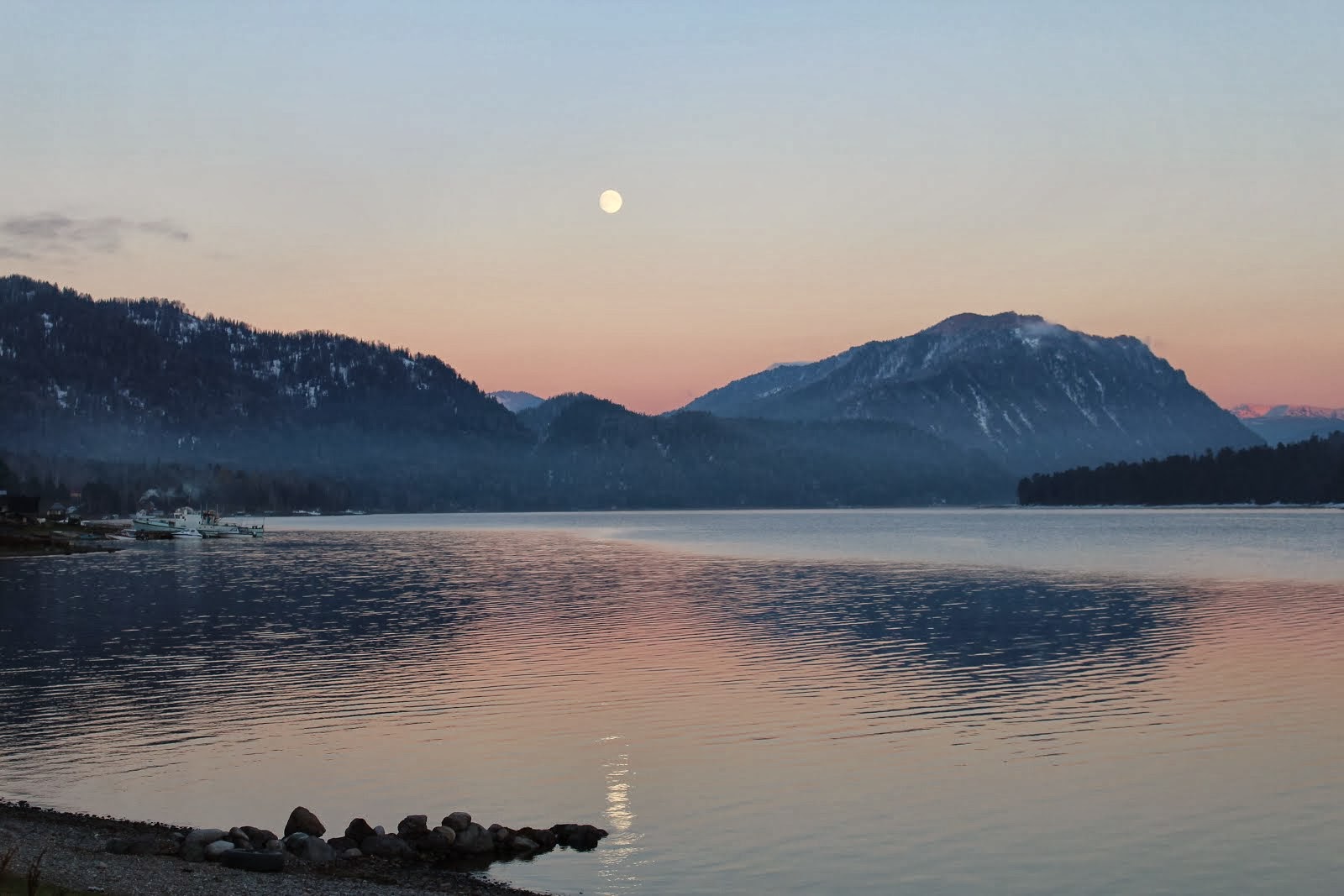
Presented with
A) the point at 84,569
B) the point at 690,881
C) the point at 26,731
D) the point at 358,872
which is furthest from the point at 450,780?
the point at 84,569

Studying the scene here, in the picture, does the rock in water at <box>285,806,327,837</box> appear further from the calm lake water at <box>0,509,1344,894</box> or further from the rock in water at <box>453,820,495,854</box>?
the rock in water at <box>453,820,495,854</box>

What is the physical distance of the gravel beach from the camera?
23.6 metres

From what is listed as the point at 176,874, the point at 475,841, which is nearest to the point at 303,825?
the point at 475,841

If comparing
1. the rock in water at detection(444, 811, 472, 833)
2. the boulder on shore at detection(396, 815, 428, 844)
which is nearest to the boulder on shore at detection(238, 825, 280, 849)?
the boulder on shore at detection(396, 815, 428, 844)

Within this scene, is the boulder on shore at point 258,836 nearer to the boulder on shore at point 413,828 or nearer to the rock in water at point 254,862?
the rock in water at point 254,862

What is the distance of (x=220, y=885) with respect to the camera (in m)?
24.0

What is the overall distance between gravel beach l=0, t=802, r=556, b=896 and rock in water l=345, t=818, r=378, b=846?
1.33 m

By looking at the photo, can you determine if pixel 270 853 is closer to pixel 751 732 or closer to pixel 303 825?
pixel 303 825

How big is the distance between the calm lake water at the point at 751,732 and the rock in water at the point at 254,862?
468 centimetres

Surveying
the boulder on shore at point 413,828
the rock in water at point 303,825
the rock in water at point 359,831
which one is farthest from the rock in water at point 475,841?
the rock in water at point 303,825

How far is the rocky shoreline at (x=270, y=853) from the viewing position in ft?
79.4

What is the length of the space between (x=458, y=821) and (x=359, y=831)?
7.75 ft

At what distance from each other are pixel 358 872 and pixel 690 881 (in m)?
7.15

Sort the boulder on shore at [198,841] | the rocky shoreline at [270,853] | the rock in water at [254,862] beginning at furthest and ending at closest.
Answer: the boulder on shore at [198,841], the rock in water at [254,862], the rocky shoreline at [270,853]
